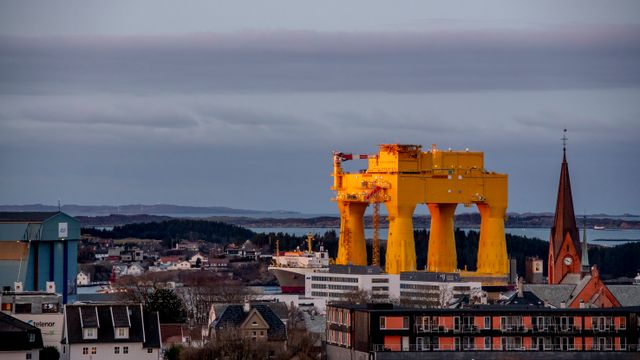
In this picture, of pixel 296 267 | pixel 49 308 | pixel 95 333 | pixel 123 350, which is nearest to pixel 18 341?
pixel 95 333

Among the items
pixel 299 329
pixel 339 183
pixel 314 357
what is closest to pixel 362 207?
pixel 339 183

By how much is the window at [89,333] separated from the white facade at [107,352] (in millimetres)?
290

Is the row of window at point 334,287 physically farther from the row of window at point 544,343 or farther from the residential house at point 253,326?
the row of window at point 544,343

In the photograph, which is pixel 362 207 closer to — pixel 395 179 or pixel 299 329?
pixel 395 179

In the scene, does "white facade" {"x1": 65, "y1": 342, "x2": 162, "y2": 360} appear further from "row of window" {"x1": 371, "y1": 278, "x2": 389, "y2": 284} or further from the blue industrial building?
"row of window" {"x1": 371, "y1": 278, "x2": 389, "y2": 284}

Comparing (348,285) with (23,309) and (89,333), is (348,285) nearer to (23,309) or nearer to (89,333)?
(23,309)

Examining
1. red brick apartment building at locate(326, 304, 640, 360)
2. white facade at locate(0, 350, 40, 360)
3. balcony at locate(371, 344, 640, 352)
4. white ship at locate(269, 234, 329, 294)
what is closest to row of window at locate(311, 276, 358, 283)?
white ship at locate(269, 234, 329, 294)

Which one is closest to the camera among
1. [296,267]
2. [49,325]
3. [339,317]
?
[339,317]

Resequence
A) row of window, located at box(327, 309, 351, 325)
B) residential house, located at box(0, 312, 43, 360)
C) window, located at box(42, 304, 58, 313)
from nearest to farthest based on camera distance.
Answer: residential house, located at box(0, 312, 43, 360), row of window, located at box(327, 309, 351, 325), window, located at box(42, 304, 58, 313)

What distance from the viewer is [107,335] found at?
86188 mm

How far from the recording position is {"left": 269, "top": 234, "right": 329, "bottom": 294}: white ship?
176500mm

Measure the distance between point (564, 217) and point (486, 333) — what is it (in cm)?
6314

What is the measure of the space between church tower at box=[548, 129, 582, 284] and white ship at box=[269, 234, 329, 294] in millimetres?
25133

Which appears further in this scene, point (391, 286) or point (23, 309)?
point (391, 286)
